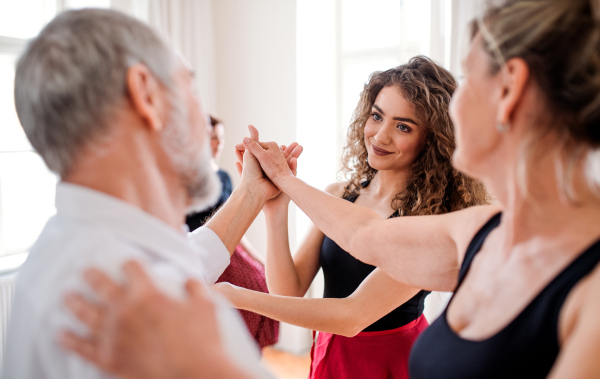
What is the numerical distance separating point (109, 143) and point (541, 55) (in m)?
0.72

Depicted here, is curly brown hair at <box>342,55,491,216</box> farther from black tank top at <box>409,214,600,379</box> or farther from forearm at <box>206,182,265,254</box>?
black tank top at <box>409,214,600,379</box>

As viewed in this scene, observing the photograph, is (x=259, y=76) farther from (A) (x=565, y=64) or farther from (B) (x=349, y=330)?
(A) (x=565, y=64)

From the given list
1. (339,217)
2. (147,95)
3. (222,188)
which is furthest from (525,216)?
(222,188)

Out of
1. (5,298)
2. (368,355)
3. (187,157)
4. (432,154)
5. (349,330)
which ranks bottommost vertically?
(5,298)

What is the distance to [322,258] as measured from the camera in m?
1.77

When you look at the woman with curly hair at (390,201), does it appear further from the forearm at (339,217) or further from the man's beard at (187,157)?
the man's beard at (187,157)

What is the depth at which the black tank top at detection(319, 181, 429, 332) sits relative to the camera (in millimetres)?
1635

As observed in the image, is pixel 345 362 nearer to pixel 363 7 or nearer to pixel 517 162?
pixel 517 162

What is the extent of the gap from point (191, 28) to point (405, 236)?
10.9 ft

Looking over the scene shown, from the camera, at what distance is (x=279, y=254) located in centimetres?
173

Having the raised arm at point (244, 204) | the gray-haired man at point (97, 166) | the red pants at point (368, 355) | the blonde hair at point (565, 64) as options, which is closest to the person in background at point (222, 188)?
the raised arm at point (244, 204)

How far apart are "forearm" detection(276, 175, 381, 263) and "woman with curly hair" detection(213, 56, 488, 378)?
257 millimetres

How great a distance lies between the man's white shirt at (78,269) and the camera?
61 cm

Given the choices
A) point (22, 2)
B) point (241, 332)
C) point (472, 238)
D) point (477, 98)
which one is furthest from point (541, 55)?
point (22, 2)
